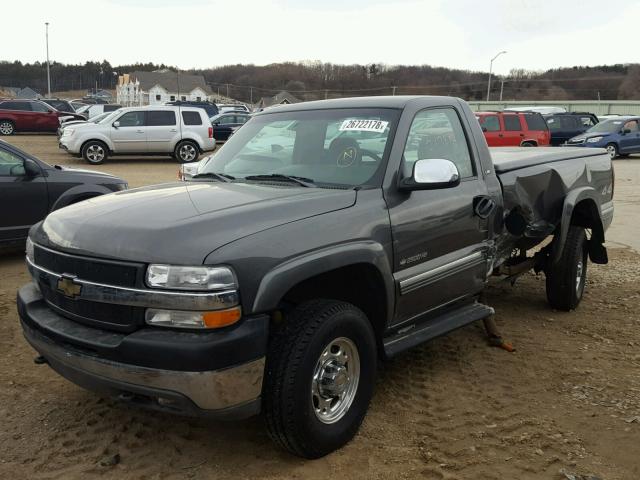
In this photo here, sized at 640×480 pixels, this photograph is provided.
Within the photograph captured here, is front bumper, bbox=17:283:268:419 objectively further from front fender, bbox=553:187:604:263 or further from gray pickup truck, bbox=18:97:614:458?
front fender, bbox=553:187:604:263

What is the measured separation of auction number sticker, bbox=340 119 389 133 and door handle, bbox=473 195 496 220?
2.86 ft

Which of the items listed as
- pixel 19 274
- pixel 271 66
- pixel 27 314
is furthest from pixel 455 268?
pixel 271 66

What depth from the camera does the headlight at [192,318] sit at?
261 cm

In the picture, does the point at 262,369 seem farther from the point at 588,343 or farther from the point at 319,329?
the point at 588,343

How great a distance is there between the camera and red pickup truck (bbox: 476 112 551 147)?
20344 mm

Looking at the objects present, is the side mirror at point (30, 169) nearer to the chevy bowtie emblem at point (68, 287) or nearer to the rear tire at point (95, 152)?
the chevy bowtie emblem at point (68, 287)

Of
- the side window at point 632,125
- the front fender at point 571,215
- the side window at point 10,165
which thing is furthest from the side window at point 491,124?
the side window at point 10,165

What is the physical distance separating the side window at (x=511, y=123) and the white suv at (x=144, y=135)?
1008 cm

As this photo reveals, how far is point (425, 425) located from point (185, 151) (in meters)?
17.5

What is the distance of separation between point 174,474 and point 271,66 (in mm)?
132108

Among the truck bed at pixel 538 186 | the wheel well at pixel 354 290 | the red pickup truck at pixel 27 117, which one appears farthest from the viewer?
the red pickup truck at pixel 27 117

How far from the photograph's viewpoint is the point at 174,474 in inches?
117

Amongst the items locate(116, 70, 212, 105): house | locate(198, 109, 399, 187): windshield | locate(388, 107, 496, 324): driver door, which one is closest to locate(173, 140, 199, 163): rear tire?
locate(198, 109, 399, 187): windshield

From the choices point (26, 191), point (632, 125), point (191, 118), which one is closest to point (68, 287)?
point (26, 191)
